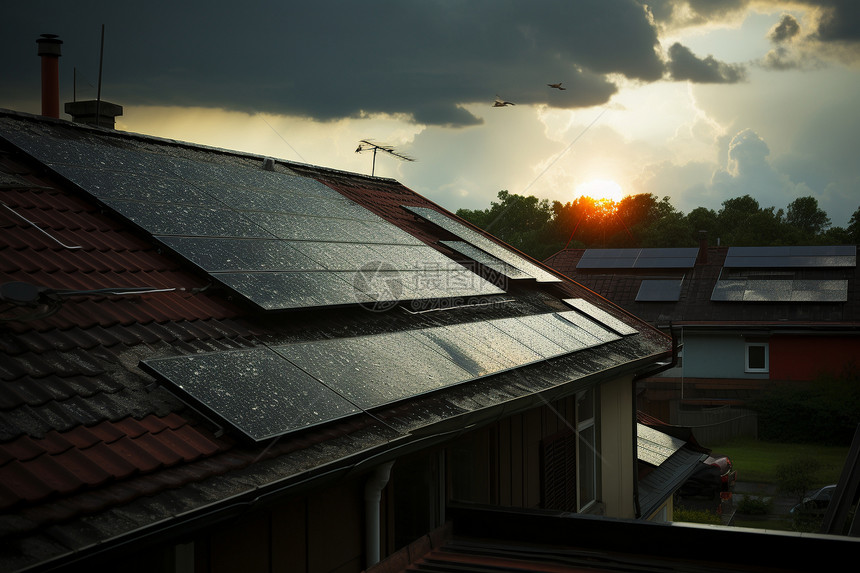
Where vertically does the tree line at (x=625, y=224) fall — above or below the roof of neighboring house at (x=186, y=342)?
above

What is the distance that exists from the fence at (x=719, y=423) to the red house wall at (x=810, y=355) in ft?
8.94

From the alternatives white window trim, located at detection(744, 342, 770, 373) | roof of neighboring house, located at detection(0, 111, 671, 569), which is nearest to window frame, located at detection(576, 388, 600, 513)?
roof of neighboring house, located at detection(0, 111, 671, 569)

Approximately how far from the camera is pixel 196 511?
11.0 feet

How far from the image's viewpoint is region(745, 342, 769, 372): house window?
1316 inches

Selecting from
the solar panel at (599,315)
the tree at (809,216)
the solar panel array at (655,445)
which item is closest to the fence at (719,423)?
the solar panel array at (655,445)

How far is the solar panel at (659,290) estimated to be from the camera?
35594mm

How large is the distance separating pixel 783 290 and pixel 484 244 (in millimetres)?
27051

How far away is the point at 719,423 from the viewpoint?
3088 centimetres

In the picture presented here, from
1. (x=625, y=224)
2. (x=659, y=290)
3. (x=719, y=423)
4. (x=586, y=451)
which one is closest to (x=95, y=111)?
(x=586, y=451)

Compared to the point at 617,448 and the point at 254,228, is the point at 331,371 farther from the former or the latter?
the point at 617,448

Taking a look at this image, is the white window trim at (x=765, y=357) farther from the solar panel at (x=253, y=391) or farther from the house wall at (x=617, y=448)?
the solar panel at (x=253, y=391)

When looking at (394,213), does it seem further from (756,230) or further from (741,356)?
(756,230)

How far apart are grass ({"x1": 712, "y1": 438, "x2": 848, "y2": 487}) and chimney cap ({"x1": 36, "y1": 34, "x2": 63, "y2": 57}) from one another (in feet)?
75.0

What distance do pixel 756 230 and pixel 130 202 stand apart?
3403 inches
